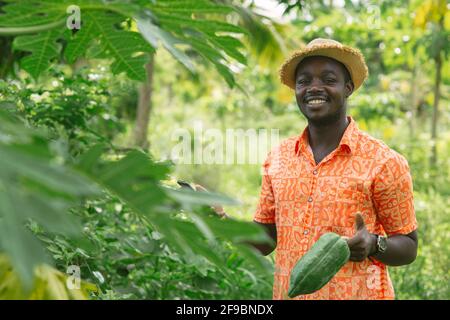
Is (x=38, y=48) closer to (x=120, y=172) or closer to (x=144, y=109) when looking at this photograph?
(x=120, y=172)

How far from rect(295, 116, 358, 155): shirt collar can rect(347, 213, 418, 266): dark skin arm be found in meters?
0.29

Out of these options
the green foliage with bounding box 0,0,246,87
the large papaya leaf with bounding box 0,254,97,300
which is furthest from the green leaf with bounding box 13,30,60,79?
the large papaya leaf with bounding box 0,254,97,300

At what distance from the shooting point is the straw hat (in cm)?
229

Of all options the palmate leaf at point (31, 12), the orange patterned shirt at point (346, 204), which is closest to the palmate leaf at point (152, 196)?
the palmate leaf at point (31, 12)

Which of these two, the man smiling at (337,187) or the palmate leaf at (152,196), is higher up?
the man smiling at (337,187)

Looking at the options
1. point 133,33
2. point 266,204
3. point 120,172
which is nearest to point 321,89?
point 266,204

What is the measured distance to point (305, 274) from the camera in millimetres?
1991

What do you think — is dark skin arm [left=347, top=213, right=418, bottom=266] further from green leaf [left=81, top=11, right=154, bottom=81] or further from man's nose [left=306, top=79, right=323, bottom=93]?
green leaf [left=81, top=11, right=154, bottom=81]

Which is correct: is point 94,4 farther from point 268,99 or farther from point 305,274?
point 268,99

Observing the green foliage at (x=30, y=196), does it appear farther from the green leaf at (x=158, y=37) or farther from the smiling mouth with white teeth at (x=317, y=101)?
the smiling mouth with white teeth at (x=317, y=101)

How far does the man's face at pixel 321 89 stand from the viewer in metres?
2.25

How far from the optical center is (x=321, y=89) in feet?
7.36

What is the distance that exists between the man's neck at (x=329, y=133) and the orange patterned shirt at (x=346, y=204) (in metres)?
0.03

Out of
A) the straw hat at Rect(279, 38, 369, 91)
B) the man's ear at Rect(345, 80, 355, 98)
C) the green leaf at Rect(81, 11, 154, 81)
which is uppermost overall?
the straw hat at Rect(279, 38, 369, 91)
